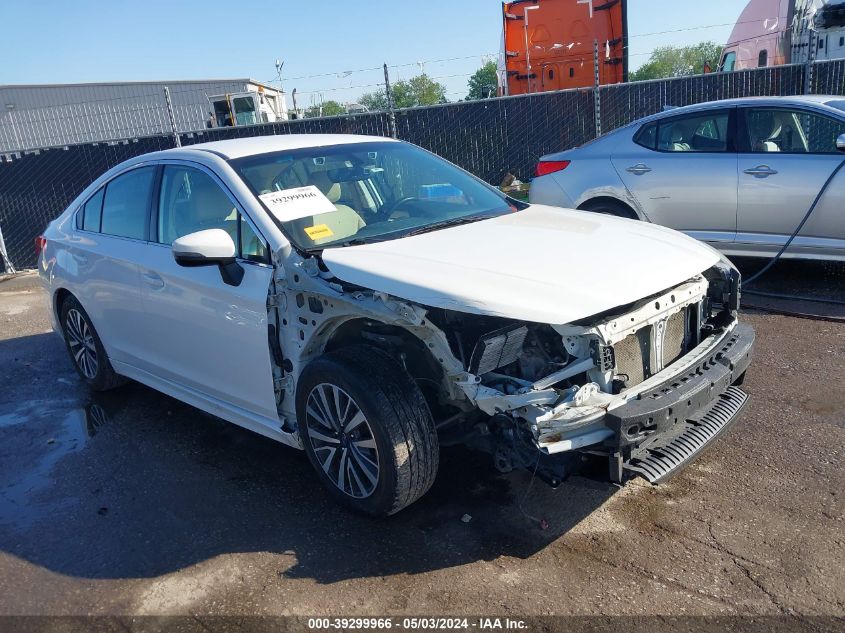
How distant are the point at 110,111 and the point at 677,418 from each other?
20859 mm

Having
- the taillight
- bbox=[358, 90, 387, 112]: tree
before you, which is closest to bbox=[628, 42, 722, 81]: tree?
bbox=[358, 90, 387, 112]: tree

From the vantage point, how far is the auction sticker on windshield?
378cm

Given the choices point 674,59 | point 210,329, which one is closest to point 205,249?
point 210,329

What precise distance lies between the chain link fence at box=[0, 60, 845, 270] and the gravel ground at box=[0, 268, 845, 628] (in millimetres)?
8647

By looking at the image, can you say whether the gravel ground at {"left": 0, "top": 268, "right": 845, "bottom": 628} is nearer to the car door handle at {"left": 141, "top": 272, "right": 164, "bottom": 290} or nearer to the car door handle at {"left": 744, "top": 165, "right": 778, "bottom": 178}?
the car door handle at {"left": 141, "top": 272, "right": 164, "bottom": 290}

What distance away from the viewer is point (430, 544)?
3.27m

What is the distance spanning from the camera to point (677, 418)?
9.90ft

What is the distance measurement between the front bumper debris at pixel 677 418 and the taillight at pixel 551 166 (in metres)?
4.34

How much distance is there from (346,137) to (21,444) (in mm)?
3021

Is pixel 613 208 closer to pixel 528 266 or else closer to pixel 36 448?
pixel 528 266

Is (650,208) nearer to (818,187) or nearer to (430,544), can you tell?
(818,187)

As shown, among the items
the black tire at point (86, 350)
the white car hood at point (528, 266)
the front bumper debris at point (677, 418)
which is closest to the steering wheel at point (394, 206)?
the white car hood at point (528, 266)

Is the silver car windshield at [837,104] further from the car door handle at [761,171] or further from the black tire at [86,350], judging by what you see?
the black tire at [86,350]

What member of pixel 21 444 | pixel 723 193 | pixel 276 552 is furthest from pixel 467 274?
pixel 723 193
